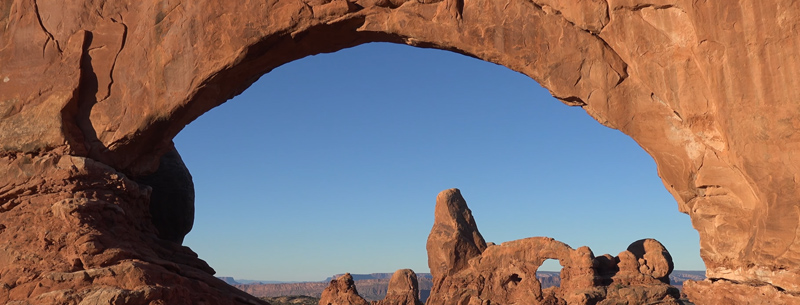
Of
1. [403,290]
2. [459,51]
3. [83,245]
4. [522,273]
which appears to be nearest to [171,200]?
[83,245]

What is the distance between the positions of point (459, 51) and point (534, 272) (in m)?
23.2

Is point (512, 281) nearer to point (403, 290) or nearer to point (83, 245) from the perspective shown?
point (403, 290)

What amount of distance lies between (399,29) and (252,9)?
2.13m

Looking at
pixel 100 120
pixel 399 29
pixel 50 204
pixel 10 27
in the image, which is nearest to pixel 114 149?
pixel 100 120

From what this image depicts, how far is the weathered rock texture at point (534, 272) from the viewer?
→ 27516 mm

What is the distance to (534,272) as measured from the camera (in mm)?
30297

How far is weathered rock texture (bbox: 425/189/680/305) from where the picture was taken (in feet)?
90.3

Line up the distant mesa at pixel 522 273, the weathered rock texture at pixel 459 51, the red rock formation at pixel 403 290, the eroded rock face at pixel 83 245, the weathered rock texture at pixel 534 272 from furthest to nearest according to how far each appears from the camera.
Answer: the red rock formation at pixel 403 290 → the weathered rock texture at pixel 534 272 → the distant mesa at pixel 522 273 → the eroded rock face at pixel 83 245 → the weathered rock texture at pixel 459 51

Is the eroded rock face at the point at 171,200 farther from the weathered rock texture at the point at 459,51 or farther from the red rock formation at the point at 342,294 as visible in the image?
the red rock formation at the point at 342,294

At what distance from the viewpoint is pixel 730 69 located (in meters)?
6.78

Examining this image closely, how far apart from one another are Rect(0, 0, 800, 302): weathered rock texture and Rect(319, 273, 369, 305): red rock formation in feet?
47.2

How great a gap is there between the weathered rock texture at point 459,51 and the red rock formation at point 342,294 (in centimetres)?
1437

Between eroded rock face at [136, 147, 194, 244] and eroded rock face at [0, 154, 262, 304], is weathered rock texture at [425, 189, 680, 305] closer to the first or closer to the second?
eroded rock face at [136, 147, 194, 244]

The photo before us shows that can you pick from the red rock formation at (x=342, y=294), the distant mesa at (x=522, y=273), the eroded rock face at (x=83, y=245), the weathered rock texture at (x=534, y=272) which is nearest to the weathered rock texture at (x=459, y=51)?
the eroded rock face at (x=83, y=245)
